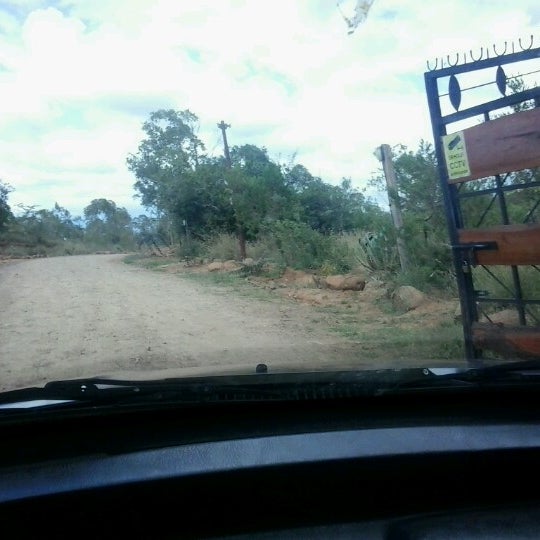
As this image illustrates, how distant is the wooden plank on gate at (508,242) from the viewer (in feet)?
17.8

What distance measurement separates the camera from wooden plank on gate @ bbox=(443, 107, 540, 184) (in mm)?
5316

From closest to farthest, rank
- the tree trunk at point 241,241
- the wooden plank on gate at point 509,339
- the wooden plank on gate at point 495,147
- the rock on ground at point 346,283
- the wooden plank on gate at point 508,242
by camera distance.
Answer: the wooden plank on gate at point 495,147 < the wooden plank on gate at point 508,242 < the wooden plank on gate at point 509,339 < the rock on ground at point 346,283 < the tree trunk at point 241,241

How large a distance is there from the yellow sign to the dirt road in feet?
6.19

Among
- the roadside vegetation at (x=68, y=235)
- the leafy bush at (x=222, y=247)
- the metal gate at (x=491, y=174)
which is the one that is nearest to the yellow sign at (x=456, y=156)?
the metal gate at (x=491, y=174)

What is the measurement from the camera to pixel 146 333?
897 centimetres

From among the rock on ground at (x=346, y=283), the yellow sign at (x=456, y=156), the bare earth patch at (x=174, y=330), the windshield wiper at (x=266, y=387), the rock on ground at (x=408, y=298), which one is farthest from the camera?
the rock on ground at (x=346, y=283)

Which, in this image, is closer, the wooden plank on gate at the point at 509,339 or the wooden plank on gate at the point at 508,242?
the wooden plank on gate at the point at 508,242

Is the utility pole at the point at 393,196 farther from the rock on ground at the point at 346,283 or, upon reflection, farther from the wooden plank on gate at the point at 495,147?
the wooden plank on gate at the point at 495,147

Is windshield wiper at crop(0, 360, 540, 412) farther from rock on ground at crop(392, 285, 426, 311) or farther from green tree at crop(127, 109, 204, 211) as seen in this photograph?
green tree at crop(127, 109, 204, 211)

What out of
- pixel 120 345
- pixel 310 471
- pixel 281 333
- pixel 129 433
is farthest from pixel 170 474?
pixel 281 333

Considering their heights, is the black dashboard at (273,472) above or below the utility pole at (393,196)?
below

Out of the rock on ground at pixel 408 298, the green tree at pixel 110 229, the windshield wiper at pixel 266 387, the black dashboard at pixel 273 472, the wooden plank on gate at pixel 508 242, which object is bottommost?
the rock on ground at pixel 408 298

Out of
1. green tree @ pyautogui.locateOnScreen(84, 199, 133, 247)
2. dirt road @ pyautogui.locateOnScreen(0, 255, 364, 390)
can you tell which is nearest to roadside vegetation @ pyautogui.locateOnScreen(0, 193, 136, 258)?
green tree @ pyautogui.locateOnScreen(84, 199, 133, 247)

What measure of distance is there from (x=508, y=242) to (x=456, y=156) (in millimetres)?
896
